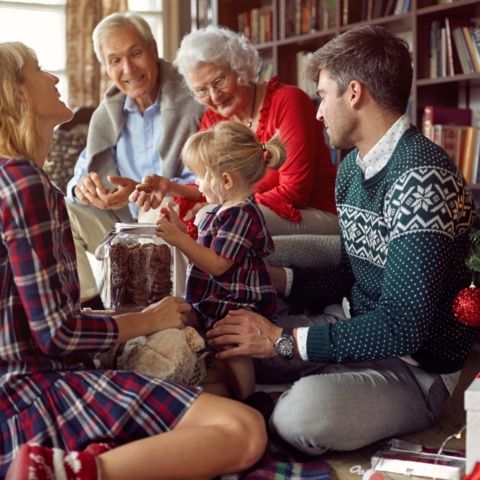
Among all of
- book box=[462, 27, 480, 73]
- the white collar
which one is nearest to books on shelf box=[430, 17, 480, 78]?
book box=[462, 27, 480, 73]

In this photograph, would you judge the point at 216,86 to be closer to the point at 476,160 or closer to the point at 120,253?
the point at 120,253

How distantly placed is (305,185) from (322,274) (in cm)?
50

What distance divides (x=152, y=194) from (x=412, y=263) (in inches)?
39.1

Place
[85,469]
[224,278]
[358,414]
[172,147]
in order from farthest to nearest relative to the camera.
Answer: [172,147]
[224,278]
[358,414]
[85,469]

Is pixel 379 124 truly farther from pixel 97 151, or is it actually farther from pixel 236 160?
pixel 97 151

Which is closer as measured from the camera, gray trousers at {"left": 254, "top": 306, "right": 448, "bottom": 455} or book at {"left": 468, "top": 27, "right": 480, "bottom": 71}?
gray trousers at {"left": 254, "top": 306, "right": 448, "bottom": 455}

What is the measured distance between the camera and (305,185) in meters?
2.17

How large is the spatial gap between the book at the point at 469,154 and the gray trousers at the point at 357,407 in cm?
146

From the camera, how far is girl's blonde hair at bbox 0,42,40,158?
1.13 metres

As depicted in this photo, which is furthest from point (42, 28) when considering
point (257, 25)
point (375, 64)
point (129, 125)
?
point (375, 64)

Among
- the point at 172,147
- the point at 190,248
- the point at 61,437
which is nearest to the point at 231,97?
the point at 172,147

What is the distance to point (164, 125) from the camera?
2.49 meters

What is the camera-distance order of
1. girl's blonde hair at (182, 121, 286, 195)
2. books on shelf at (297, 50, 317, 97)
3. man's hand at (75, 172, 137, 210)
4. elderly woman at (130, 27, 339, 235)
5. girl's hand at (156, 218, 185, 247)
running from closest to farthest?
1. girl's hand at (156, 218, 185, 247)
2. girl's blonde hair at (182, 121, 286, 195)
3. man's hand at (75, 172, 137, 210)
4. elderly woman at (130, 27, 339, 235)
5. books on shelf at (297, 50, 317, 97)

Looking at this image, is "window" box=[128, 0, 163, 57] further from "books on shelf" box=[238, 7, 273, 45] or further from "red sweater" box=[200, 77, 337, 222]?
"red sweater" box=[200, 77, 337, 222]
